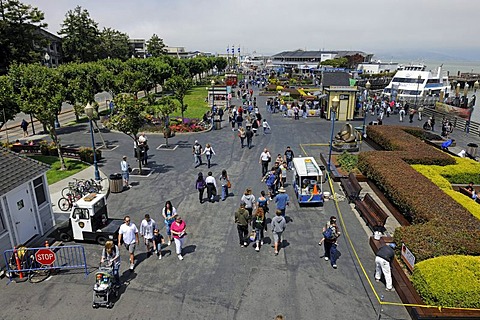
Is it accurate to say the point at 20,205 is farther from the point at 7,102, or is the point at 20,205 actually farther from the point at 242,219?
the point at 7,102

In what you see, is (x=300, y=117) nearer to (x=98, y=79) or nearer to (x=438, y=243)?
(x=98, y=79)

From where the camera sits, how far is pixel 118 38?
335 feet

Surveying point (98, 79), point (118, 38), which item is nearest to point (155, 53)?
point (118, 38)

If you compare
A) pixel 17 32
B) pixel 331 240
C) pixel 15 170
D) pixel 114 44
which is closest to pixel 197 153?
pixel 15 170

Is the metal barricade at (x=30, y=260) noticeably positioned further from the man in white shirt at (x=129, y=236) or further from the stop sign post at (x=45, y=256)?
the man in white shirt at (x=129, y=236)

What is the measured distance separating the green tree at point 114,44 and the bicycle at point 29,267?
279 feet

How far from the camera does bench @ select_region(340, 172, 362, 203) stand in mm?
15539

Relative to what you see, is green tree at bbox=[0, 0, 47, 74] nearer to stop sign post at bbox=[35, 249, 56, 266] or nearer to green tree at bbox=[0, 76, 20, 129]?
green tree at bbox=[0, 76, 20, 129]

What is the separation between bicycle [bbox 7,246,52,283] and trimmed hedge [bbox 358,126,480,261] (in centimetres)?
1099

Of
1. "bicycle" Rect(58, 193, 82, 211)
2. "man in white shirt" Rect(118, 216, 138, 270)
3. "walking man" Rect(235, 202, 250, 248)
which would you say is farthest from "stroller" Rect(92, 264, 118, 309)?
"bicycle" Rect(58, 193, 82, 211)

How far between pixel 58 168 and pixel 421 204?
63.9 ft

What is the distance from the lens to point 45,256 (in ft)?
34.1

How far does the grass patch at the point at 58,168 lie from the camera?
764 inches

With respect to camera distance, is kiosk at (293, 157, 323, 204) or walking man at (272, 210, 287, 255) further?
kiosk at (293, 157, 323, 204)
